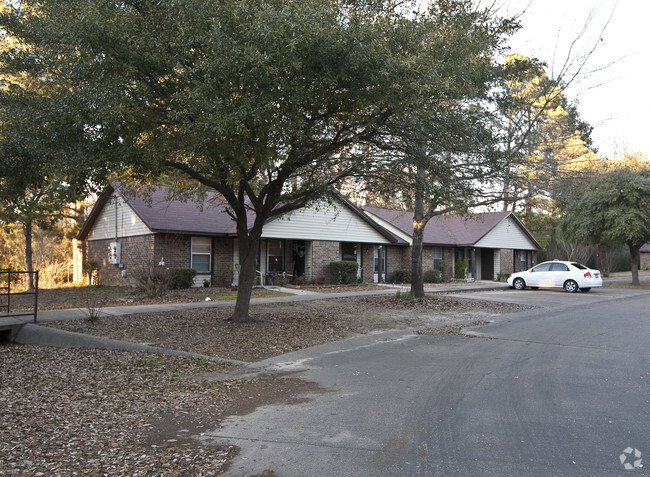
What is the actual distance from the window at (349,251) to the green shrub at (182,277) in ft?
29.7

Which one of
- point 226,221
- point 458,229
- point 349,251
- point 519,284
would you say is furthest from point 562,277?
point 226,221

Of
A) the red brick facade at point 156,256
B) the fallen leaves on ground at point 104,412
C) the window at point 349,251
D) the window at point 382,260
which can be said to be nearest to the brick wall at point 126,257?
the red brick facade at point 156,256

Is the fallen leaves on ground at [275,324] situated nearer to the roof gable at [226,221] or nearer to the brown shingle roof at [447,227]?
the roof gable at [226,221]

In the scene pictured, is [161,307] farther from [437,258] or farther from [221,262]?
[437,258]

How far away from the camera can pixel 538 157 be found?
683 inches

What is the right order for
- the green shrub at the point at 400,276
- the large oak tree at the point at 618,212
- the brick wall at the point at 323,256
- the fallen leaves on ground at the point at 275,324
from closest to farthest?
the fallen leaves on ground at the point at 275,324 < the brick wall at the point at 323,256 < the large oak tree at the point at 618,212 < the green shrub at the point at 400,276

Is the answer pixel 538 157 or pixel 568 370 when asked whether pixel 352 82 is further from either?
pixel 538 157

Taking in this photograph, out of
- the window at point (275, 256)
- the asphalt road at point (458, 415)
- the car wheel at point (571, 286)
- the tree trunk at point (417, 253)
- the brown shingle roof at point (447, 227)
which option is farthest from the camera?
the brown shingle roof at point (447, 227)

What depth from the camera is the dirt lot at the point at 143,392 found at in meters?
4.45

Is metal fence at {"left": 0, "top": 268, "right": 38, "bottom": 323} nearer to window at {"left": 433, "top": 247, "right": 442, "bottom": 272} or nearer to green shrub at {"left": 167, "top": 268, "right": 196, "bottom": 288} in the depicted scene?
green shrub at {"left": 167, "top": 268, "right": 196, "bottom": 288}

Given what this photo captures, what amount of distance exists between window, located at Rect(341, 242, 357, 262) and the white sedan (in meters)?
8.59

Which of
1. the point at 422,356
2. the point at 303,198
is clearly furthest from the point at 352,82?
the point at 422,356

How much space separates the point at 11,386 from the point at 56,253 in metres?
28.7

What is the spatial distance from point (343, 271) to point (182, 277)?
8.40m
